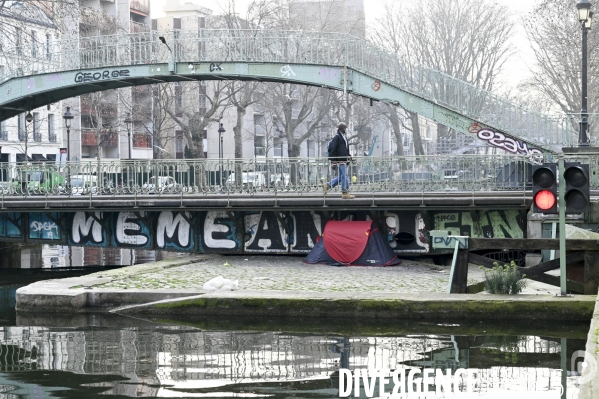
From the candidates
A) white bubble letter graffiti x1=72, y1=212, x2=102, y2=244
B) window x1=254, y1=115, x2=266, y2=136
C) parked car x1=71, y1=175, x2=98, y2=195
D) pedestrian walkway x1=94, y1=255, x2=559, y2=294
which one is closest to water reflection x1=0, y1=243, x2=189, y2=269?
white bubble letter graffiti x1=72, y1=212, x2=102, y2=244

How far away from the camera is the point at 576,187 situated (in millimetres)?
13164

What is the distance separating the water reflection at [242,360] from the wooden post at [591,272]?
91.0 inches

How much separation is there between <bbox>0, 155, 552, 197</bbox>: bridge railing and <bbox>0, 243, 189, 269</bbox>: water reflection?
185 inches

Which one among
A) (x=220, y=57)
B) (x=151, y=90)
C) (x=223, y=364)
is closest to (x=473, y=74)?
(x=151, y=90)

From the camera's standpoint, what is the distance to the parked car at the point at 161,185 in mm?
25172

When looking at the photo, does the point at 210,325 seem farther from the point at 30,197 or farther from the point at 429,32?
the point at 429,32

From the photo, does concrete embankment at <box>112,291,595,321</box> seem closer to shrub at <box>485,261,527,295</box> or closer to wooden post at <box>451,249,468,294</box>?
shrub at <box>485,261,527,295</box>

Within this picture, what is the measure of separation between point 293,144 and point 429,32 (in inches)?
564

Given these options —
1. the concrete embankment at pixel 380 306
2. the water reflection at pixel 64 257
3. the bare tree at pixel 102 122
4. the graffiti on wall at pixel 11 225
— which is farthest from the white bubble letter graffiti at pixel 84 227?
the bare tree at pixel 102 122

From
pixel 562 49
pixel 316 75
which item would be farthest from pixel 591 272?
pixel 562 49

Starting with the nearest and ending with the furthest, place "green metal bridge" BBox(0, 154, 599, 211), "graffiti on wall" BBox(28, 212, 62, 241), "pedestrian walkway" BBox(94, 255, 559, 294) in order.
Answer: "pedestrian walkway" BBox(94, 255, 559, 294) → "green metal bridge" BBox(0, 154, 599, 211) → "graffiti on wall" BBox(28, 212, 62, 241)

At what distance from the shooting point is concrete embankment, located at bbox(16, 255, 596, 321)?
1389cm

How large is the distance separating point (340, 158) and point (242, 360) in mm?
13359

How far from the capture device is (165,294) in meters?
16.1
